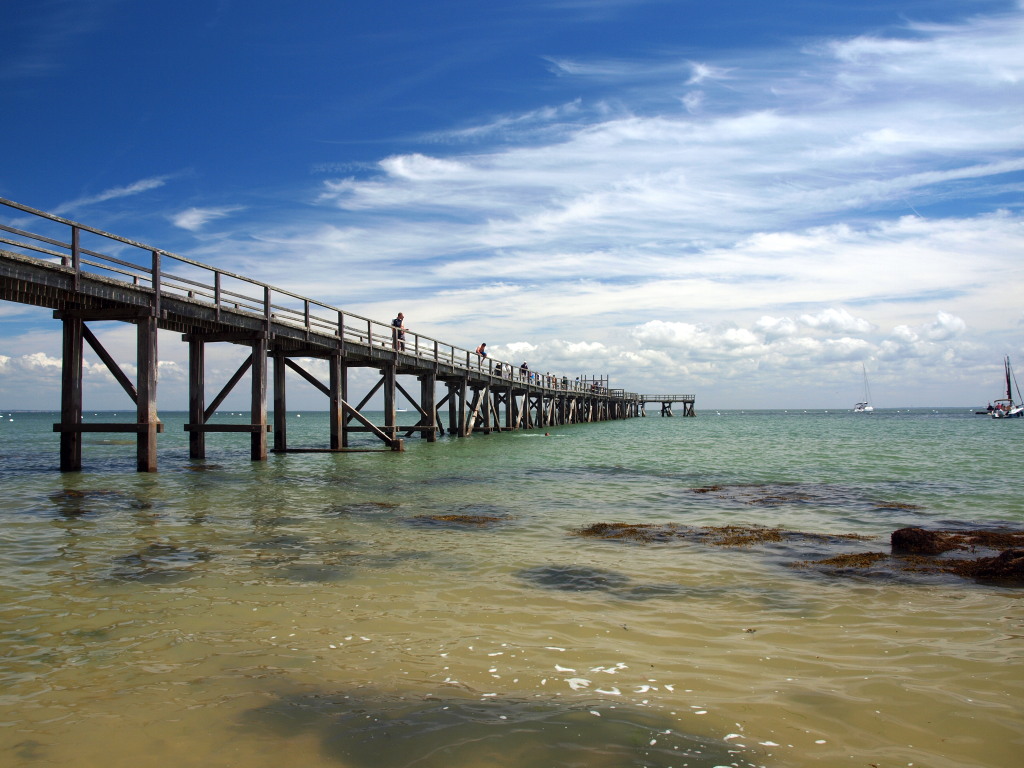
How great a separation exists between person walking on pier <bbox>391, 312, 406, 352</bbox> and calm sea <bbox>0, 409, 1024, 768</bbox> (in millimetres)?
16792

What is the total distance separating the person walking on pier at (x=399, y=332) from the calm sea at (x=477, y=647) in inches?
661

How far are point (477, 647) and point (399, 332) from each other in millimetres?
23674

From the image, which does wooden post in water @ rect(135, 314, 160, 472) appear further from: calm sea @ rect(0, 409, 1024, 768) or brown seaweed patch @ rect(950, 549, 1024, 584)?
brown seaweed patch @ rect(950, 549, 1024, 584)

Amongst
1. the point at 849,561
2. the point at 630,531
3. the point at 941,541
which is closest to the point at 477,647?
the point at 849,561

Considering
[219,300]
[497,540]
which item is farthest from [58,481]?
[497,540]

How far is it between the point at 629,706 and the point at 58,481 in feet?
51.0

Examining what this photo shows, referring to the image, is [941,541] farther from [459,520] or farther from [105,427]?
[105,427]

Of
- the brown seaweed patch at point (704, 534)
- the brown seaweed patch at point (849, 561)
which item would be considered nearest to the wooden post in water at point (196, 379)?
the brown seaweed patch at point (704, 534)

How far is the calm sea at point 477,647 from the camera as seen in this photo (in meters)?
3.46

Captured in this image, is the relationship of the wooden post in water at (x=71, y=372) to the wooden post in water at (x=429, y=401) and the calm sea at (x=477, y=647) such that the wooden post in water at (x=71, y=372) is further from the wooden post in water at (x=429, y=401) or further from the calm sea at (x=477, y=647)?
the wooden post in water at (x=429, y=401)

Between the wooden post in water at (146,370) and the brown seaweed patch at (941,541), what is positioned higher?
the wooden post in water at (146,370)

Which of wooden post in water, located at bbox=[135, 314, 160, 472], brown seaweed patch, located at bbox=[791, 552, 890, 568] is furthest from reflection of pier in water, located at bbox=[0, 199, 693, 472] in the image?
brown seaweed patch, located at bbox=[791, 552, 890, 568]

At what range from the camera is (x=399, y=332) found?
27.8m

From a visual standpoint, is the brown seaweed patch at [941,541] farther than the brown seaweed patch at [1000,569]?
Yes
